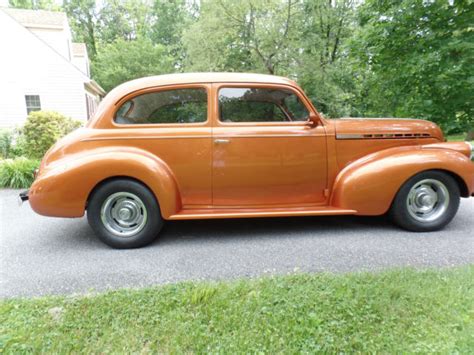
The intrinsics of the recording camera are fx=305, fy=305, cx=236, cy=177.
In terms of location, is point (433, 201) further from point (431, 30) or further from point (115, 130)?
point (115, 130)

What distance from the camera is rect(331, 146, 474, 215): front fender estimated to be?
3.48m

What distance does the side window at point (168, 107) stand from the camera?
11.5 feet

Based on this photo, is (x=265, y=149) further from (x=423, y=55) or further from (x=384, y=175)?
(x=423, y=55)

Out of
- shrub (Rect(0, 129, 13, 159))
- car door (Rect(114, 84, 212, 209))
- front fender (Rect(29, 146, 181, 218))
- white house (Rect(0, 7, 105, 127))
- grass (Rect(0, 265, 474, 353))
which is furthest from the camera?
white house (Rect(0, 7, 105, 127))

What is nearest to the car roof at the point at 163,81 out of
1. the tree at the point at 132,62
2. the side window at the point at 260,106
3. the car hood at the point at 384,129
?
the side window at the point at 260,106

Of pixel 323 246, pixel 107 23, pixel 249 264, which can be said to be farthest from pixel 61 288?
pixel 107 23

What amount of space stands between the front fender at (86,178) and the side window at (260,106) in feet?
3.35

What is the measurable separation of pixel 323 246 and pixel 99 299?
2.25 m

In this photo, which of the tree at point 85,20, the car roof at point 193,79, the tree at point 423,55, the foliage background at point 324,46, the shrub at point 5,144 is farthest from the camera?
the tree at point 85,20

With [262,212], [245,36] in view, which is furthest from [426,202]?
[245,36]

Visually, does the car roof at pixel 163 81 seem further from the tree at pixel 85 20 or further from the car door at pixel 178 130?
the tree at pixel 85 20

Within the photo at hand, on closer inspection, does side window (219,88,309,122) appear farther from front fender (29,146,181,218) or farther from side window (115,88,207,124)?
front fender (29,146,181,218)

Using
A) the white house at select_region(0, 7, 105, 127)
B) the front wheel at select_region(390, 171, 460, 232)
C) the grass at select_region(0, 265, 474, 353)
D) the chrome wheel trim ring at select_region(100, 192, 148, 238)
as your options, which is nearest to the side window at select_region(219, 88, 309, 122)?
the chrome wheel trim ring at select_region(100, 192, 148, 238)

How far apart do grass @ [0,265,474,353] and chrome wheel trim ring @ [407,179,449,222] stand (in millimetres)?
1263
